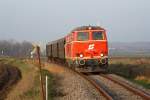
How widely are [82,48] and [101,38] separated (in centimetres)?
150

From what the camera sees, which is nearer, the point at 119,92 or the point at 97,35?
the point at 119,92

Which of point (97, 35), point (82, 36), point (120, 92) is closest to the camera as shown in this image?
point (120, 92)

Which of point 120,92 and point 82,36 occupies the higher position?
point 82,36

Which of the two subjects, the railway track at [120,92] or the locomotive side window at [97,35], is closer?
the railway track at [120,92]

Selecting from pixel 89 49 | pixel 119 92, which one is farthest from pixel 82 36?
pixel 119 92

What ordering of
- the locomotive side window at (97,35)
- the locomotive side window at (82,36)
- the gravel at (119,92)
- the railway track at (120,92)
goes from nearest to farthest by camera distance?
the railway track at (120,92) → the gravel at (119,92) → the locomotive side window at (97,35) → the locomotive side window at (82,36)

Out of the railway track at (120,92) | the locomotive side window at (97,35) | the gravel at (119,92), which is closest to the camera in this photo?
the railway track at (120,92)

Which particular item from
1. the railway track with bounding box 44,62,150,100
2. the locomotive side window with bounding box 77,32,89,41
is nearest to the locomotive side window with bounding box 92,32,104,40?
the locomotive side window with bounding box 77,32,89,41

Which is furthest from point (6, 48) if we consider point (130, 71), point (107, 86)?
point (107, 86)

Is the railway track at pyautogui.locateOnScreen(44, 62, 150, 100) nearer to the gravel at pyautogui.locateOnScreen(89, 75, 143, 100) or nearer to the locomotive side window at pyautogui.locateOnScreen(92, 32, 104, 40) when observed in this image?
the gravel at pyautogui.locateOnScreen(89, 75, 143, 100)

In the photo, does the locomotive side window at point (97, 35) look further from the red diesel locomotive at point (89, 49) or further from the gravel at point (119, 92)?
the gravel at point (119, 92)

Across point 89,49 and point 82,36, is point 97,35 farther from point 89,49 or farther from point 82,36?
point 89,49

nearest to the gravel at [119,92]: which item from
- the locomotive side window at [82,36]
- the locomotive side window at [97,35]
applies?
the locomotive side window at [97,35]

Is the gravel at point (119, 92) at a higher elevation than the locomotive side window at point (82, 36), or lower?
lower
